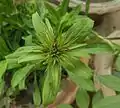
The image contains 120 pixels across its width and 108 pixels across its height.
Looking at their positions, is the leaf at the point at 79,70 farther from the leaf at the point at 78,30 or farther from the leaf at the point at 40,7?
the leaf at the point at 40,7

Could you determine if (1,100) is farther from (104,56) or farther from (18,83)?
(104,56)

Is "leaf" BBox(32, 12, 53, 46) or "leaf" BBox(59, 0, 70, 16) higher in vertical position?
"leaf" BBox(59, 0, 70, 16)

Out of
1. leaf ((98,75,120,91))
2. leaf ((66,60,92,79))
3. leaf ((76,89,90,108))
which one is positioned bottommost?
leaf ((76,89,90,108))

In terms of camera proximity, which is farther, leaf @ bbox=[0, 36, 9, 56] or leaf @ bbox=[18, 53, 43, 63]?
leaf @ bbox=[0, 36, 9, 56]

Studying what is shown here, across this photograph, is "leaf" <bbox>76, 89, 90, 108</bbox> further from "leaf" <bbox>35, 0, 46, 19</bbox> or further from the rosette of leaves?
"leaf" <bbox>35, 0, 46, 19</bbox>

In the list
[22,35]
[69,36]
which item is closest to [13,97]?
[22,35]

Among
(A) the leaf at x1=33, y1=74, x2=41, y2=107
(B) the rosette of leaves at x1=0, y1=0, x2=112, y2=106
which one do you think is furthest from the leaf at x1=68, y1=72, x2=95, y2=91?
(A) the leaf at x1=33, y1=74, x2=41, y2=107

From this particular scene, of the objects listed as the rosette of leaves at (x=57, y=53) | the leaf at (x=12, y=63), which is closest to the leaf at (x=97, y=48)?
the rosette of leaves at (x=57, y=53)
